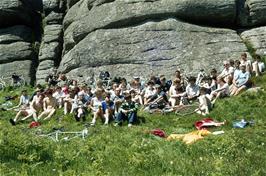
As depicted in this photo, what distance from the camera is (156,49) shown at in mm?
32812

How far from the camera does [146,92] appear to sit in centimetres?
2431

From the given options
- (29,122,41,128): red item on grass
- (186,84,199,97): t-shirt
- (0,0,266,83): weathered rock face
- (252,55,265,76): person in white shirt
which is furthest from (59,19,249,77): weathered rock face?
(29,122,41,128): red item on grass

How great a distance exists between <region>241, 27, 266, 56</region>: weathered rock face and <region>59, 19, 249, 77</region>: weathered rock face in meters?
0.83

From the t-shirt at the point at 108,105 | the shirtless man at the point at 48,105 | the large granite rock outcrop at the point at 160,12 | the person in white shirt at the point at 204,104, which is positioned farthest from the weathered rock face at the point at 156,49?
the t-shirt at the point at 108,105

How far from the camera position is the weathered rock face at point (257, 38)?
107ft

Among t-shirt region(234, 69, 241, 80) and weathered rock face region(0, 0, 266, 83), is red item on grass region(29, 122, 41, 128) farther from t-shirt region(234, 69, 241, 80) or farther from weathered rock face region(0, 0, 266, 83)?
weathered rock face region(0, 0, 266, 83)

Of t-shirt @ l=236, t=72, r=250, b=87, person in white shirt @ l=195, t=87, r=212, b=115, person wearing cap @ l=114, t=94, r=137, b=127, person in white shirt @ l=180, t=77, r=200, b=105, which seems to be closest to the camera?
person wearing cap @ l=114, t=94, r=137, b=127

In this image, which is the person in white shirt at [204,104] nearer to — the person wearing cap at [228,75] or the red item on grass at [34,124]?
the person wearing cap at [228,75]

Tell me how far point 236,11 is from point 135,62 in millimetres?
8289

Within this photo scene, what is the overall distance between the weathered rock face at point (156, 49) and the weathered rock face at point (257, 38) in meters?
0.83

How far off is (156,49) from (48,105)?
989 centimetres

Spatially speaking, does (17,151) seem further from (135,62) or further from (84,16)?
(84,16)

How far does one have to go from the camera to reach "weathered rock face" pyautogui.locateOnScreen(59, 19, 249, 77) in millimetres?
31828

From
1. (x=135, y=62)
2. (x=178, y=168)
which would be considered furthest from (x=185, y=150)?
(x=135, y=62)
